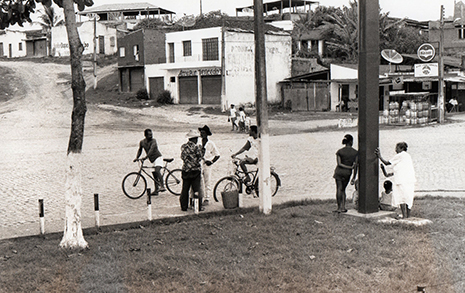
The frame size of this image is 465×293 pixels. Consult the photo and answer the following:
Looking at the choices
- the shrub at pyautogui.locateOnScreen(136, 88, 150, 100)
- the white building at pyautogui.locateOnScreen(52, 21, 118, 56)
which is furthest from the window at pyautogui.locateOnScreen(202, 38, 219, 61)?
the white building at pyautogui.locateOnScreen(52, 21, 118, 56)

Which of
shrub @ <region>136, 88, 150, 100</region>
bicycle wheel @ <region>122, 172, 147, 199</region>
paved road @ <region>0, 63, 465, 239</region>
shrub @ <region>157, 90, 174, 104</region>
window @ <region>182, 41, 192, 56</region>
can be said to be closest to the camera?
paved road @ <region>0, 63, 465, 239</region>

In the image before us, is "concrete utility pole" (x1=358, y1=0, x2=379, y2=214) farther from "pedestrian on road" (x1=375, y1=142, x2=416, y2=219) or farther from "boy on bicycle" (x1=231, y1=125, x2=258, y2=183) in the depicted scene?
"boy on bicycle" (x1=231, y1=125, x2=258, y2=183)

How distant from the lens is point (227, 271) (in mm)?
6508

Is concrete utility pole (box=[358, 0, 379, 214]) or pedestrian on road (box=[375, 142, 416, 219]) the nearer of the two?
pedestrian on road (box=[375, 142, 416, 219])

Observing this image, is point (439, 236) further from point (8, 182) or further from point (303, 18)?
point (303, 18)

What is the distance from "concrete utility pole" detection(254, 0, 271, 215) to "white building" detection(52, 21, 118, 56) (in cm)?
→ 5334

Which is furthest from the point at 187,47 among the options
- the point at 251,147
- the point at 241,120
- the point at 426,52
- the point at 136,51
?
the point at 251,147

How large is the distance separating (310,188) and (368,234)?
15.9 ft

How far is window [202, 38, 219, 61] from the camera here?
43.6 meters

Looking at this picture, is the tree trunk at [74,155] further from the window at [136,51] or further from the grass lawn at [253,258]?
the window at [136,51]

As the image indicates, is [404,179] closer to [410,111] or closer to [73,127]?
[73,127]

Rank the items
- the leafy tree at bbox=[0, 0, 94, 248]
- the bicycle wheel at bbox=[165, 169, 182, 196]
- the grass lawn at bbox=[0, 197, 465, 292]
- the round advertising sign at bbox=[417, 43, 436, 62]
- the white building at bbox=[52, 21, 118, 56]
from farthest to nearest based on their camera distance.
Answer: the white building at bbox=[52, 21, 118, 56], the round advertising sign at bbox=[417, 43, 436, 62], the bicycle wheel at bbox=[165, 169, 182, 196], the leafy tree at bbox=[0, 0, 94, 248], the grass lawn at bbox=[0, 197, 465, 292]

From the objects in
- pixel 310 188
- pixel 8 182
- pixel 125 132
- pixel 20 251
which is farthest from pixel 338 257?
pixel 125 132

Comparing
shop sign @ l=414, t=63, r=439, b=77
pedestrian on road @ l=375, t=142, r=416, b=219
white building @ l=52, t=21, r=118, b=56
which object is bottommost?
pedestrian on road @ l=375, t=142, r=416, b=219
